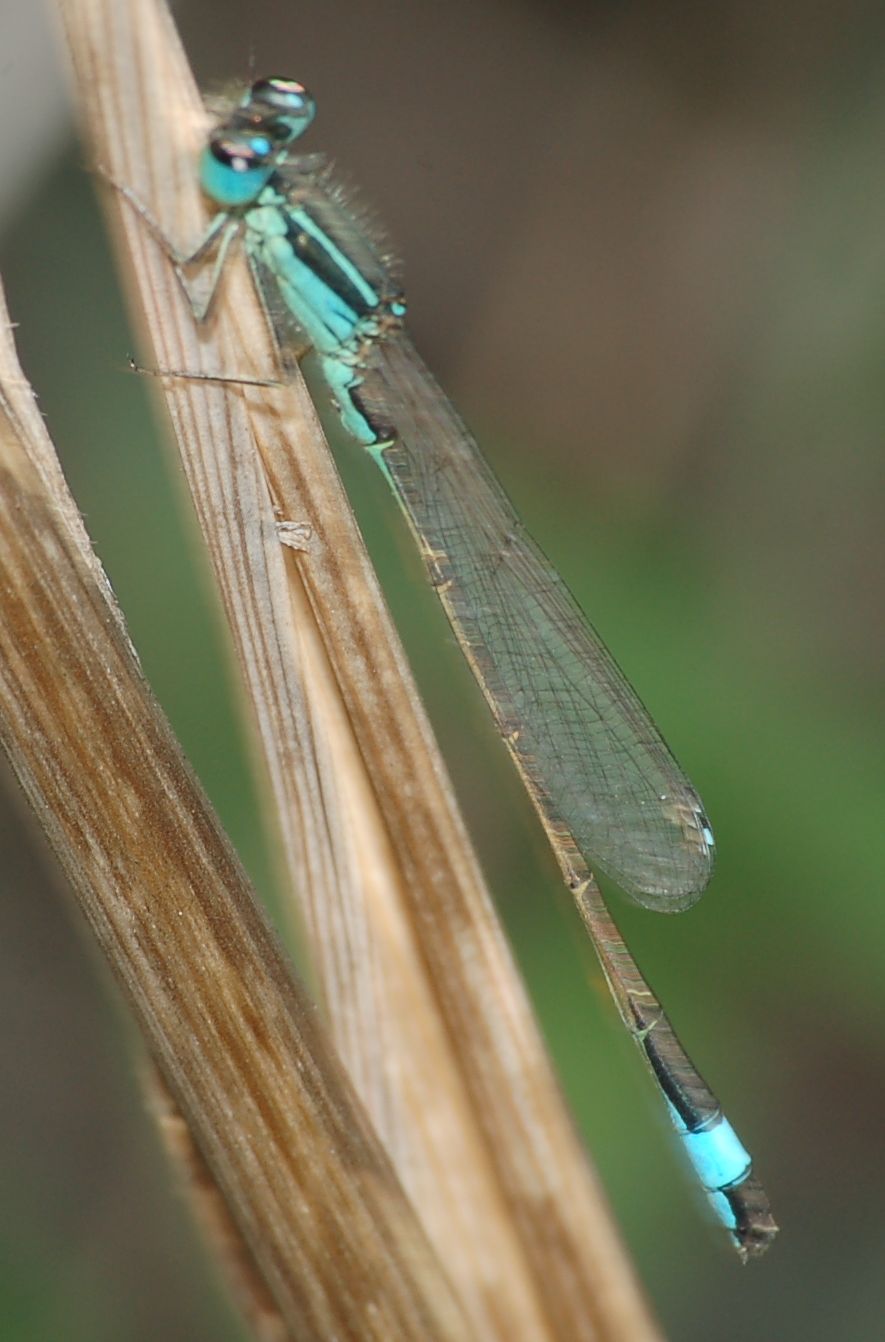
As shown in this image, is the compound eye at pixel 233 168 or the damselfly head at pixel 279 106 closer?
the compound eye at pixel 233 168

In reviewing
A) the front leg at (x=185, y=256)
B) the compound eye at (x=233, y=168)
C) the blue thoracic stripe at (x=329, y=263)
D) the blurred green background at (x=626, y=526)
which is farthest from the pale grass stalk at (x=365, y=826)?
the blurred green background at (x=626, y=526)

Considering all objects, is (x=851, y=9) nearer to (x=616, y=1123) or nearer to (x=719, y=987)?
(x=719, y=987)

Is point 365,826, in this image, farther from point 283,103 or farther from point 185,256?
point 283,103

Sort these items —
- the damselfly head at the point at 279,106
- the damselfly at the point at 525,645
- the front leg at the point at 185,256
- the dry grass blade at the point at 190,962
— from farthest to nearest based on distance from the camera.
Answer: the damselfly at the point at 525,645, the damselfly head at the point at 279,106, the front leg at the point at 185,256, the dry grass blade at the point at 190,962

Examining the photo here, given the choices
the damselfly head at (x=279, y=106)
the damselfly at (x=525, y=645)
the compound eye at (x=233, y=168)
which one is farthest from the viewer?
the damselfly at (x=525, y=645)

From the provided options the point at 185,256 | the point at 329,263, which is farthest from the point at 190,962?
the point at 329,263

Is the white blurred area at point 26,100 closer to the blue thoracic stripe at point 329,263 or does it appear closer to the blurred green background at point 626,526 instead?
the blurred green background at point 626,526

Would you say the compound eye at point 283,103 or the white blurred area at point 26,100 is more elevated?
the compound eye at point 283,103
